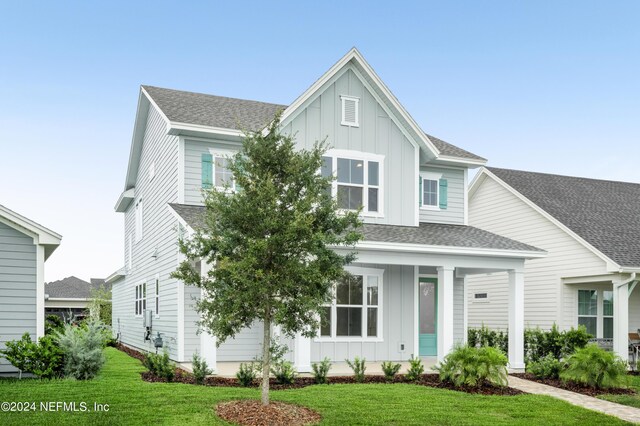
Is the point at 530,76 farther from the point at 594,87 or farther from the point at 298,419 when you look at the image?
the point at 298,419

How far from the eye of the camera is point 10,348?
42.6ft

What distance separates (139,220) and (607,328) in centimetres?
1698

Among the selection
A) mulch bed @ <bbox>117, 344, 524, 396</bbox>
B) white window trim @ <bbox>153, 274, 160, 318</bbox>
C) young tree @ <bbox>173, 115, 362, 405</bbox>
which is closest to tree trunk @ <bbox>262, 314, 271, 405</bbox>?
young tree @ <bbox>173, 115, 362, 405</bbox>

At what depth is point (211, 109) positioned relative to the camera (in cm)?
1881

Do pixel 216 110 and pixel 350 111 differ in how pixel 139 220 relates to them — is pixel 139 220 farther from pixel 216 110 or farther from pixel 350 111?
pixel 350 111

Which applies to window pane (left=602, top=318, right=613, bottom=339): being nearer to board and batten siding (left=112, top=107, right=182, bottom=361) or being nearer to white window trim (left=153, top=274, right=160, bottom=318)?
board and batten siding (left=112, top=107, right=182, bottom=361)

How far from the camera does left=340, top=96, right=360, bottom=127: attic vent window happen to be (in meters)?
17.8

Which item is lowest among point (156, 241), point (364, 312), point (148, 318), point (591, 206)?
point (148, 318)

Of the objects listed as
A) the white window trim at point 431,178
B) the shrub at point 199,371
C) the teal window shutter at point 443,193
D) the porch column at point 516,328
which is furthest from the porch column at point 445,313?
the shrub at point 199,371

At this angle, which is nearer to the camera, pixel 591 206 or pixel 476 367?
pixel 476 367

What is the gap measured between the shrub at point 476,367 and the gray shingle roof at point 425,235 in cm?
319

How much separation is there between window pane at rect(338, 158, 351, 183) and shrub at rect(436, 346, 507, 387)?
597 centimetres

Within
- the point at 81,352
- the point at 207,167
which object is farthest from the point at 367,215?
the point at 81,352

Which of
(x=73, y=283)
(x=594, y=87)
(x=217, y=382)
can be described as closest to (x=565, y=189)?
(x=594, y=87)
